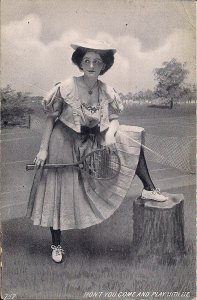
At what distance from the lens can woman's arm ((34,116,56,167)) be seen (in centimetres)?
259

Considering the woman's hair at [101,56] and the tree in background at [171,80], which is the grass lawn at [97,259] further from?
the woman's hair at [101,56]

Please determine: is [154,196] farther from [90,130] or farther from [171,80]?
[171,80]

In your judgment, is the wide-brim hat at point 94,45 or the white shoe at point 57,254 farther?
the white shoe at point 57,254

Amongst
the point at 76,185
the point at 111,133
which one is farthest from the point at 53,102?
the point at 76,185

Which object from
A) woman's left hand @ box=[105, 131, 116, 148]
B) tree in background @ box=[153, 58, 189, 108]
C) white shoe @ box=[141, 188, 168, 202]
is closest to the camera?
woman's left hand @ box=[105, 131, 116, 148]

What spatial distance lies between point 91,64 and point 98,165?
47 cm

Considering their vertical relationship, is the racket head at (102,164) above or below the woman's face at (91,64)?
below

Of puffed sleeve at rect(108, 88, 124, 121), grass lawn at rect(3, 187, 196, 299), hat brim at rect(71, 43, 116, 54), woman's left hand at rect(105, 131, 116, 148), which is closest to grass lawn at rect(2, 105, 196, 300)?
grass lawn at rect(3, 187, 196, 299)

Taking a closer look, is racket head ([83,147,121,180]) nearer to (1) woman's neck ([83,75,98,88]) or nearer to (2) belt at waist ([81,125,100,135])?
(2) belt at waist ([81,125,100,135])

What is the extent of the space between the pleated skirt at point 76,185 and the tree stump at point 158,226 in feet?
0.46

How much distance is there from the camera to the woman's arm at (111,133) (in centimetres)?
256

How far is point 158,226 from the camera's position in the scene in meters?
2.65

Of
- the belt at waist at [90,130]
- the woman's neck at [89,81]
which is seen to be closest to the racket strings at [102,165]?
the belt at waist at [90,130]

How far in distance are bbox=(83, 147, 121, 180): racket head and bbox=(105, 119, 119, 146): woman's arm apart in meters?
0.05
